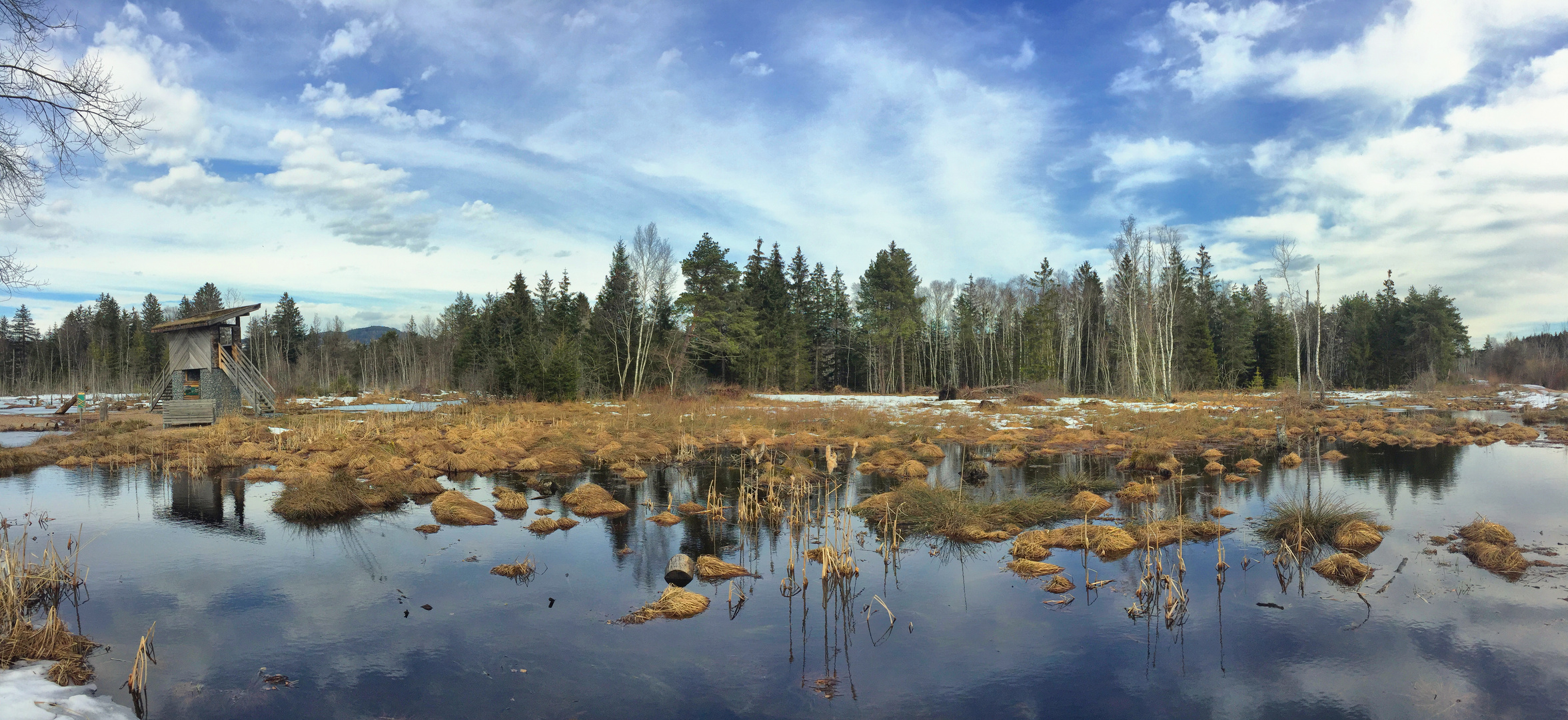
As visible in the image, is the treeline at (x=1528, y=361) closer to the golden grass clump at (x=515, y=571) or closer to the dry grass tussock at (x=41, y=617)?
the golden grass clump at (x=515, y=571)

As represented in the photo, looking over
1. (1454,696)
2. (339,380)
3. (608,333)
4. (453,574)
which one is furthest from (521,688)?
(339,380)

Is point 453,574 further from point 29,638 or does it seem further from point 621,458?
point 621,458

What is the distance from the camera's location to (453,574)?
9602 mm

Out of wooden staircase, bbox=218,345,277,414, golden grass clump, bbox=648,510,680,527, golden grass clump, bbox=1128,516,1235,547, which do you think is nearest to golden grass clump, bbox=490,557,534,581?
golden grass clump, bbox=648,510,680,527

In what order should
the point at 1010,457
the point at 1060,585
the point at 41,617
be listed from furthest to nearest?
1. the point at 1010,457
2. the point at 1060,585
3. the point at 41,617

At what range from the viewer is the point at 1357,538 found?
10.6m

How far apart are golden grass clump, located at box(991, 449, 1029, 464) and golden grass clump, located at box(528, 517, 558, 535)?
1175 centimetres

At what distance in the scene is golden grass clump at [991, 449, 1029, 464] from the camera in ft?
62.4

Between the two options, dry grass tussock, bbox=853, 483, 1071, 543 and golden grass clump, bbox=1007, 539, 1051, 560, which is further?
dry grass tussock, bbox=853, 483, 1071, 543

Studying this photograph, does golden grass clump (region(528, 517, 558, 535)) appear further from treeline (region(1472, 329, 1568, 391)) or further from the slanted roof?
treeline (region(1472, 329, 1568, 391))

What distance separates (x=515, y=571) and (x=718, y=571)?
2.75m

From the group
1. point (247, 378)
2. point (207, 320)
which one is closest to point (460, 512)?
point (207, 320)

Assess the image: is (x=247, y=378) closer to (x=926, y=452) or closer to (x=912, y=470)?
(x=926, y=452)

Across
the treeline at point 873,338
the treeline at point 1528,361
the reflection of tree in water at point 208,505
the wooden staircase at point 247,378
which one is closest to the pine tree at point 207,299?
the treeline at point 873,338
